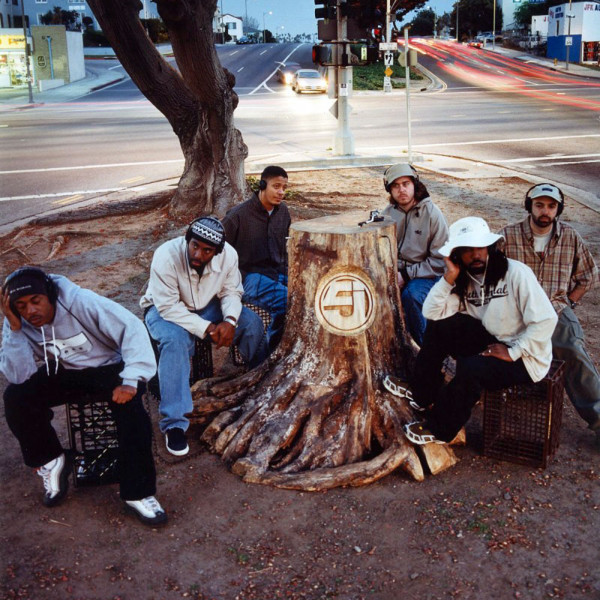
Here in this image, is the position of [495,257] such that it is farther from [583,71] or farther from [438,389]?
[583,71]

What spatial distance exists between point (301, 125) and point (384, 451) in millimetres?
19721

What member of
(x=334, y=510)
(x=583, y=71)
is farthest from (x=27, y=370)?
(x=583, y=71)

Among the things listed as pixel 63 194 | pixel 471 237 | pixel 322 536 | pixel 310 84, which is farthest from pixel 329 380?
pixel 310 84

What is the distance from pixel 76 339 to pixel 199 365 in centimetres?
146

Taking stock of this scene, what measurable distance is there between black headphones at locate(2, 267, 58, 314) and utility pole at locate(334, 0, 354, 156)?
12243 mm

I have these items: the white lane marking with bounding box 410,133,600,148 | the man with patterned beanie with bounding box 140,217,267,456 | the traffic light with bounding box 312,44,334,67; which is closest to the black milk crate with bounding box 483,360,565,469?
the man with patterned beanie with bounding box 140,217,267,456

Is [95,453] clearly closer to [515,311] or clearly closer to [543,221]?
[515,311]

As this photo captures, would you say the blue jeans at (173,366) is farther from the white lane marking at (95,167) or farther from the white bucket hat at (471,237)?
the white lane marking at (95,167)

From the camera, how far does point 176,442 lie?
15.0 feet

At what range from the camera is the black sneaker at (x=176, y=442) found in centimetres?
456

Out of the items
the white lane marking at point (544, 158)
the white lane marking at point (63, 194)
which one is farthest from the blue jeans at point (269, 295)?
the white lane marking at point (544, 158)

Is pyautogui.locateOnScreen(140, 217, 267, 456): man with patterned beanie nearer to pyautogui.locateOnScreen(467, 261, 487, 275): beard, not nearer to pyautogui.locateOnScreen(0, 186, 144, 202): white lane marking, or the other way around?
pyautogui.locateOnScreen(467, 261, 487, 275): beard

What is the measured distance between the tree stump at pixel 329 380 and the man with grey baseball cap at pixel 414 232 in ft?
2.01

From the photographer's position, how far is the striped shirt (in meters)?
4.90
